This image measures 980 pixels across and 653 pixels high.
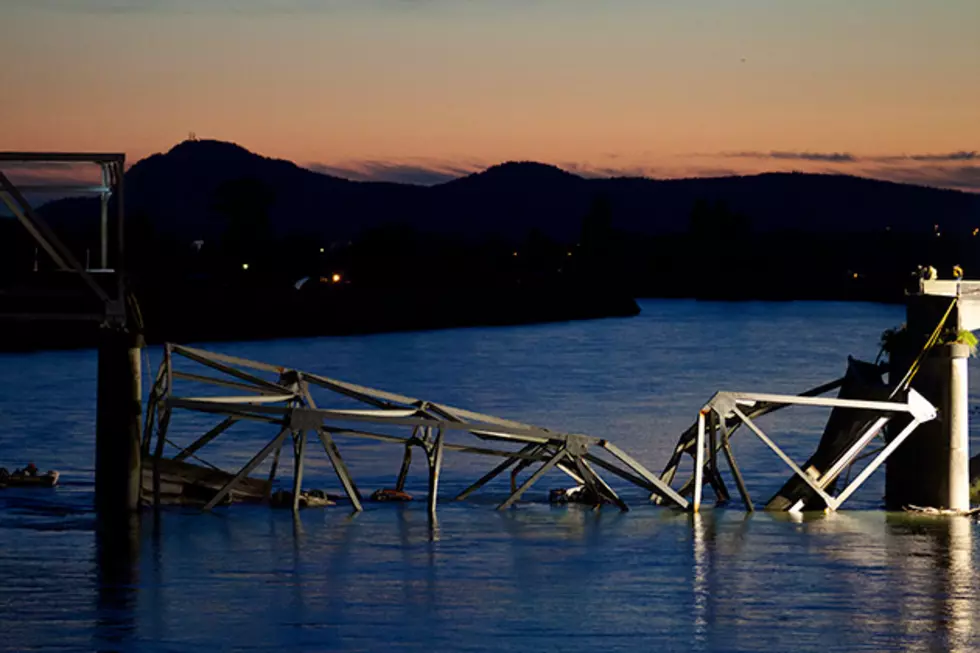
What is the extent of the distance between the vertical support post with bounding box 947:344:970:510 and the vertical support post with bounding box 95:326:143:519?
793 inches

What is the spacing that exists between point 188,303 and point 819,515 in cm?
→ 15770

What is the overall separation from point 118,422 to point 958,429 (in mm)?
20734

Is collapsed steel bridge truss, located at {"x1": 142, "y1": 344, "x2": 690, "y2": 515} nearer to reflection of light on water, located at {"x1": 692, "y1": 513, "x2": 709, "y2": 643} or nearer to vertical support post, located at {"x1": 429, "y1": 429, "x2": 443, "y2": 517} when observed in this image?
vertical support post, located at {"x1": 429, "y1": 429, "x2": 443, "y2": 517}

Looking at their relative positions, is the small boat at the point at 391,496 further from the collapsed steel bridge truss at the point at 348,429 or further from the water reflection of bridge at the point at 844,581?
the water reflection of bridge at the point at 844,581

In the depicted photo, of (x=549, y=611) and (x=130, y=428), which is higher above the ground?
(x=130, y=428)

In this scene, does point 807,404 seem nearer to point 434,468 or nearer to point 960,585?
point 960,585

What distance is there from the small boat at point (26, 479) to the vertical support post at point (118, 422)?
9.89 m

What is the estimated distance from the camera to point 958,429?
40625 mm

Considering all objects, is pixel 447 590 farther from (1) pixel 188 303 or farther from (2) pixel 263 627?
(1) pixel 188 303

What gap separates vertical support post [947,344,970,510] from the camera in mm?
40594

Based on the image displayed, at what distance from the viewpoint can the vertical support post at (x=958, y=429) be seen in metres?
40.6

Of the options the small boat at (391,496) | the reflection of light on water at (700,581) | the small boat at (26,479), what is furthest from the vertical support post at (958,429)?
the small boat at (26,479)

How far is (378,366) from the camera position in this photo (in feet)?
531

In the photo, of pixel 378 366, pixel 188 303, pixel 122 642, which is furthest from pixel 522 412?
pixel 188 303
